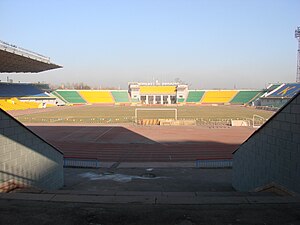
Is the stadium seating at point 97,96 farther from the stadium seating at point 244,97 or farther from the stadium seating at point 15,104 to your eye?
the stadium seating at point 244,97

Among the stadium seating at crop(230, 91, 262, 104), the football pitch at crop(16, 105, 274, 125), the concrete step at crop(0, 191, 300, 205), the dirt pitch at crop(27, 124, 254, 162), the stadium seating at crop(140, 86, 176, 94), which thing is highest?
the stadium seating at crop(140, 86, 176, 94)

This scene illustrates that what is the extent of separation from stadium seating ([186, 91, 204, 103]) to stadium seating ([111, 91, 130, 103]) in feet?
78.9

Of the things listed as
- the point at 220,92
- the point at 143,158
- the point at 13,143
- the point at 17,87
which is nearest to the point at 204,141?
the point at 143,158

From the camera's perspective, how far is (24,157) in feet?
28.0

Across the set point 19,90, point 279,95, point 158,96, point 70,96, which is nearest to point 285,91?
point 279,95

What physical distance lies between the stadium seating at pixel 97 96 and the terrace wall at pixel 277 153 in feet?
335

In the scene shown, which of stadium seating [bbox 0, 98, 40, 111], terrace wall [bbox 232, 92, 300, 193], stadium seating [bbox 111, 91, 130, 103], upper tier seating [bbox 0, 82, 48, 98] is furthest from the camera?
stadium seating [bbox 111, 91, 130, 103]

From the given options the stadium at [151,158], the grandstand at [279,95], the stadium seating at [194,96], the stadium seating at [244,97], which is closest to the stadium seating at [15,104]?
the stadium at [151,158]

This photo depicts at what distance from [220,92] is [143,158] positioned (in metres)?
96.5

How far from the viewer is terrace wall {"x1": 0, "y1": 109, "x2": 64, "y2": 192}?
753 cm

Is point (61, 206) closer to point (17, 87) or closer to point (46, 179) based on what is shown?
point (46, 179)

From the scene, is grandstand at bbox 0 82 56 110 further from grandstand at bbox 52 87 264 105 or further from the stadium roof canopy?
the stadium roof canopy

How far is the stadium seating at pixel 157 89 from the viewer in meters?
109

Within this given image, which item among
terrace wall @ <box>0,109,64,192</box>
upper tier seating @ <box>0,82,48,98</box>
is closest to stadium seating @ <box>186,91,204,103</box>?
upper tier seating @ <box>0,82,48,98</box>
